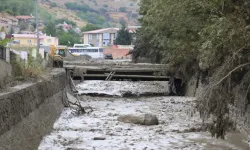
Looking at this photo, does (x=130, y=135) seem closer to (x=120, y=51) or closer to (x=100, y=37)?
(x=120, y=51)

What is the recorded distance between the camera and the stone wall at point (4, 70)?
1111 cm

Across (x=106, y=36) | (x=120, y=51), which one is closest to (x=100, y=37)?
(x=106, y=36)

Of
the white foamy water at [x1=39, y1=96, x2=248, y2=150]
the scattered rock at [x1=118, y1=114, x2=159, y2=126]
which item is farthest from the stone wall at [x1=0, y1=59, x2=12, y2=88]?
the scattered rock at [x1=118, y1=114, x2=159, y2=126]

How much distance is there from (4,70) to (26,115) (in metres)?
1.75

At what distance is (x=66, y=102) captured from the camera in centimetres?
2191

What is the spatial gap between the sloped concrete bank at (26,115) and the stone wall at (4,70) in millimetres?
460

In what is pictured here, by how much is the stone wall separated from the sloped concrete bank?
46 cm

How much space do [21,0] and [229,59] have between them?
379ft

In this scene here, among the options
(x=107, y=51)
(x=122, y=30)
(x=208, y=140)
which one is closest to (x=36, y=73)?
(x=208, y=140)

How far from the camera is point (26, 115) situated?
10859 millimetres

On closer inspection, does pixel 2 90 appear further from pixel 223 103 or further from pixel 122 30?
pixel 122 30

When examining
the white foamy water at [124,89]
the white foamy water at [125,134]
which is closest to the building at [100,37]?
the white foamy water at [124,89]

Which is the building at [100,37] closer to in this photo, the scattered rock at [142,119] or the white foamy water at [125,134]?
the white foamy water at [125,134]

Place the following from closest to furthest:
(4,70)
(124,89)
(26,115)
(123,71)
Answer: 1. (26,115)
2. (4,70)
3. (123,71)
4. (124,89)
